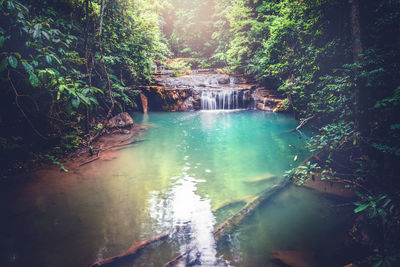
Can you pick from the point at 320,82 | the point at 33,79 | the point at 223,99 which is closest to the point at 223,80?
the point at 223,99

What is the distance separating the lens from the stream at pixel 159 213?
2580 millimetres

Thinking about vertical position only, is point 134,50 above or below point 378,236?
above

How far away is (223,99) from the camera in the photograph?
1505 cm

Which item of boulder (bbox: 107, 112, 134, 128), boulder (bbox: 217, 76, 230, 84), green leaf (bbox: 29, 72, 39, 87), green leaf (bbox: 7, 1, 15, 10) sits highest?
boulder (bbox: 217, 76, 230, 84)

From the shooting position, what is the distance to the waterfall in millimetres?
15016

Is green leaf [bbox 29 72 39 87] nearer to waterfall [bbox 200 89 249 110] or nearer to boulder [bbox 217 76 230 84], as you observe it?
waterfall [bbox 200 89 249 110]

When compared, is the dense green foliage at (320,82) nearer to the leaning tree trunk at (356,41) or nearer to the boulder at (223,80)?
the leaning tree trunk at (356,41)

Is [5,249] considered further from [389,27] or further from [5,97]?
[389,27]

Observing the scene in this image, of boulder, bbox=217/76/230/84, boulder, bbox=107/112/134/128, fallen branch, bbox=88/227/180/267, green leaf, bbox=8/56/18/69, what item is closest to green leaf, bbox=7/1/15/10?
green leaf, bbox=8/56/18/69

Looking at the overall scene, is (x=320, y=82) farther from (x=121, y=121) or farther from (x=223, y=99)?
(x=223, y=99)

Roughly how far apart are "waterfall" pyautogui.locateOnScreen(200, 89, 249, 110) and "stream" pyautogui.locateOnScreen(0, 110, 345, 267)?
30.9ft

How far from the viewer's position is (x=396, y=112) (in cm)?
246

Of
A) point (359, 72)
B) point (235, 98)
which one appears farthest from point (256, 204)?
point (235, 98)

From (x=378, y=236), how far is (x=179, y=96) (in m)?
13.7
